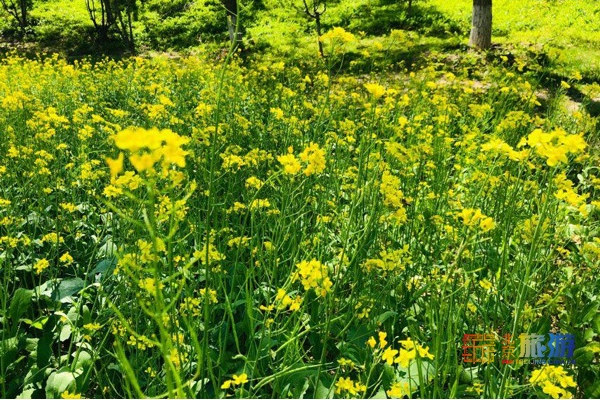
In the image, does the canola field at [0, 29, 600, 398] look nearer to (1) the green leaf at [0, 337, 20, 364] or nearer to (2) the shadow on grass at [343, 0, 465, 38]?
(1) the green leaf at [0, 337, 20, 364]

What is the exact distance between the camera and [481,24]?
316 inches

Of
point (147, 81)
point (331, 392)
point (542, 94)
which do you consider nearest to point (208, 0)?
point (147, 81)

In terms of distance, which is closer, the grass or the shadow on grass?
the grass

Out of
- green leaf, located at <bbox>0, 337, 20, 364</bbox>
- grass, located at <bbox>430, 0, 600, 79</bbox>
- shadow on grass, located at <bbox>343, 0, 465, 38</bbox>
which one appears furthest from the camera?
shadow on grass, located at <bbox>343, 0, 465, 38</bbox>

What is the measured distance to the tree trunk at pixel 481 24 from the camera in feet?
25.9

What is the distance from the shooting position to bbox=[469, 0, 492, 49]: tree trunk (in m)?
7.90

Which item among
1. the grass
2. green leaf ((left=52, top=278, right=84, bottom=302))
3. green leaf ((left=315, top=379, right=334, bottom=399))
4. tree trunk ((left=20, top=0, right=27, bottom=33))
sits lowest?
green leaf ((left=315, top=379, right=334, bottom=399))

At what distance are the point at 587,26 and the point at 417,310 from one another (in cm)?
932

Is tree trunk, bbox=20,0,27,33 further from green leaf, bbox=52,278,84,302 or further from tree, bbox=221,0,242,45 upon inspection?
green leaf, bbox=52,278,84,302

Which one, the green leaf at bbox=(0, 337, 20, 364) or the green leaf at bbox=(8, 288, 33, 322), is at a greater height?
the green leaf at bbox=(8, 288, 33, 322)

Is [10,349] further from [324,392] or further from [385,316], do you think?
[385,316]

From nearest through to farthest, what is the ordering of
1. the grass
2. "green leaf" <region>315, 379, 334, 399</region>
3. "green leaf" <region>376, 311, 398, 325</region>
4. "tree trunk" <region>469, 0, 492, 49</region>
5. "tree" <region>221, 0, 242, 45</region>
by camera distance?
"tree" <region>221, 0, 242, 45</region>, "green leaf" <region>315, 379, 334, 399</region>, "green leaf" <region>376, 311, 398, 325</region>, the grass, "tree trunk" <region>469, 0, 492, 49</region>

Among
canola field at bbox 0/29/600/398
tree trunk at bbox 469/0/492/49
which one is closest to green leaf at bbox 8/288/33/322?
canola field at bbox 0/29/600/398

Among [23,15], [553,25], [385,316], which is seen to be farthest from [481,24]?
[23,15]
